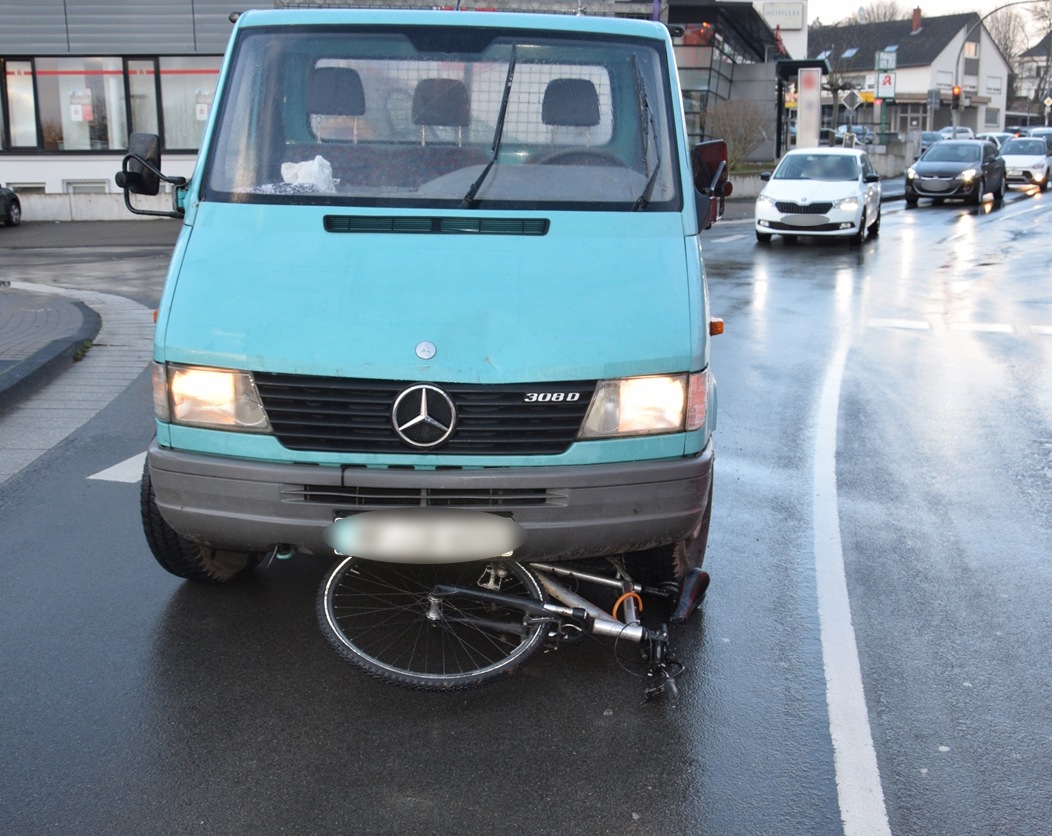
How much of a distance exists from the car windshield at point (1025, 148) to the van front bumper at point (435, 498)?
43.6m

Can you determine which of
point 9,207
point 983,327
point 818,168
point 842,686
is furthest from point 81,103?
point 842,686

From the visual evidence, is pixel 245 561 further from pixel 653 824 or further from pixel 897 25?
pixel 897 25

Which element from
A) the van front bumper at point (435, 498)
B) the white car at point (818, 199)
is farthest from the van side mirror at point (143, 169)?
the white car at point (818, 199)

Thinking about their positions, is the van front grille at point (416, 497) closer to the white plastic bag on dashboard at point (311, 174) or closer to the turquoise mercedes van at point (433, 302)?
the turquoise mercedes van at point (433, 302)

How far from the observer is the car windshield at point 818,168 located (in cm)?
2338

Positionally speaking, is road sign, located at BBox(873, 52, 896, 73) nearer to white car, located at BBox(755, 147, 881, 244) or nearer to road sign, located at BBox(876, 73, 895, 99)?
road sign, located at BBox(876, 73, 895, 99)

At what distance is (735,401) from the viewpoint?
9.05 meters

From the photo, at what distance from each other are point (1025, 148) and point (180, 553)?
4458 cm

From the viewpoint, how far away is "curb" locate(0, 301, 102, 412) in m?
8.84

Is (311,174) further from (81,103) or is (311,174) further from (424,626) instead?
(81,103)

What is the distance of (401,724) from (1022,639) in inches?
94.6

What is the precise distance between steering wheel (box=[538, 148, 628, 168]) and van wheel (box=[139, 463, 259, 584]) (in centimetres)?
200

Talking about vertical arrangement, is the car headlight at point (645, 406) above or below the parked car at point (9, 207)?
above

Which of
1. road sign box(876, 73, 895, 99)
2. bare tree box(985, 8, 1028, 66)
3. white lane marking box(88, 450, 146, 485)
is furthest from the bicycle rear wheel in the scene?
bare tree box(985, 8, 1028, 66)
